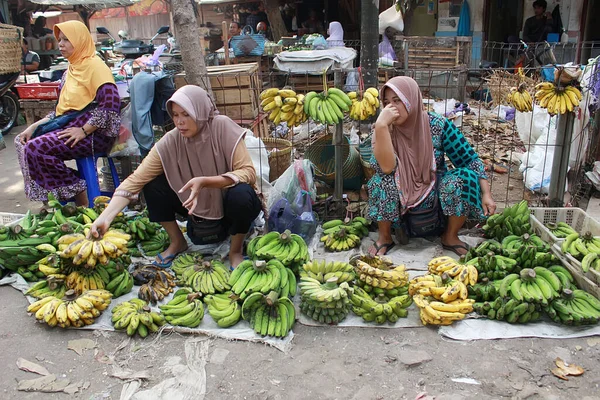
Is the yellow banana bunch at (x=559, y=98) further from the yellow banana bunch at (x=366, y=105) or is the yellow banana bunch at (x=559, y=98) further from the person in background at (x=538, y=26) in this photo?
the person in background at (x=538, y=26)

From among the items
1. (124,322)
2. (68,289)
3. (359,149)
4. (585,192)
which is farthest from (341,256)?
(585,192)

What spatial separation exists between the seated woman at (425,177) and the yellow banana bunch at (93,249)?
189 centimetres

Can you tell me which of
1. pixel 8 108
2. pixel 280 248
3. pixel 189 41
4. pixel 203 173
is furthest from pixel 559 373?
pixel 8 108

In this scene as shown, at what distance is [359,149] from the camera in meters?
5.12

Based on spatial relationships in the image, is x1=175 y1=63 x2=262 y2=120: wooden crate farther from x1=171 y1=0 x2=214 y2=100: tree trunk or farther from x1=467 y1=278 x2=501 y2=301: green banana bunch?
x1=467 y1=278 x2=501 y2=301: green banana bunch

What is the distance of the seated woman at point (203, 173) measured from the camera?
370 cm

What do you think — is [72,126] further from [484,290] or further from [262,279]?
[484,290]

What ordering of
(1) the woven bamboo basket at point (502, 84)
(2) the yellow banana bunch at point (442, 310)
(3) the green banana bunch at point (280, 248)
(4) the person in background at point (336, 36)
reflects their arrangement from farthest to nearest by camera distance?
(4) the person in background at point (336, 36) → (1) the woven bamboo basket at point (502, 84) → (3) the green banana bunch at point (280, 248) → (2) the yellow banana bunch at point (442, 310)

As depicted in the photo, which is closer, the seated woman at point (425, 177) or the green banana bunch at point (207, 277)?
the green banana bunch at point (207, 277)

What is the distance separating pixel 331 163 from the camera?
5281mm

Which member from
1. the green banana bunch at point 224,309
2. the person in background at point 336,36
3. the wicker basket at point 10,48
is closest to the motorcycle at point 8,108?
the wicker basket at point 10,48

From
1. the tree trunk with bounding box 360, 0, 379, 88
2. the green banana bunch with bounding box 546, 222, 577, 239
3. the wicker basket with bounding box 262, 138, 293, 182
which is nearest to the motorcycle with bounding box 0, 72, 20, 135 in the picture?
the tree trunk with bounding box 360, 0, 379, 88

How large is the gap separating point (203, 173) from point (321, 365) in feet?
5.53

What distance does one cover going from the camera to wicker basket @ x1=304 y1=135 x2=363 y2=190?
5.03 meters
